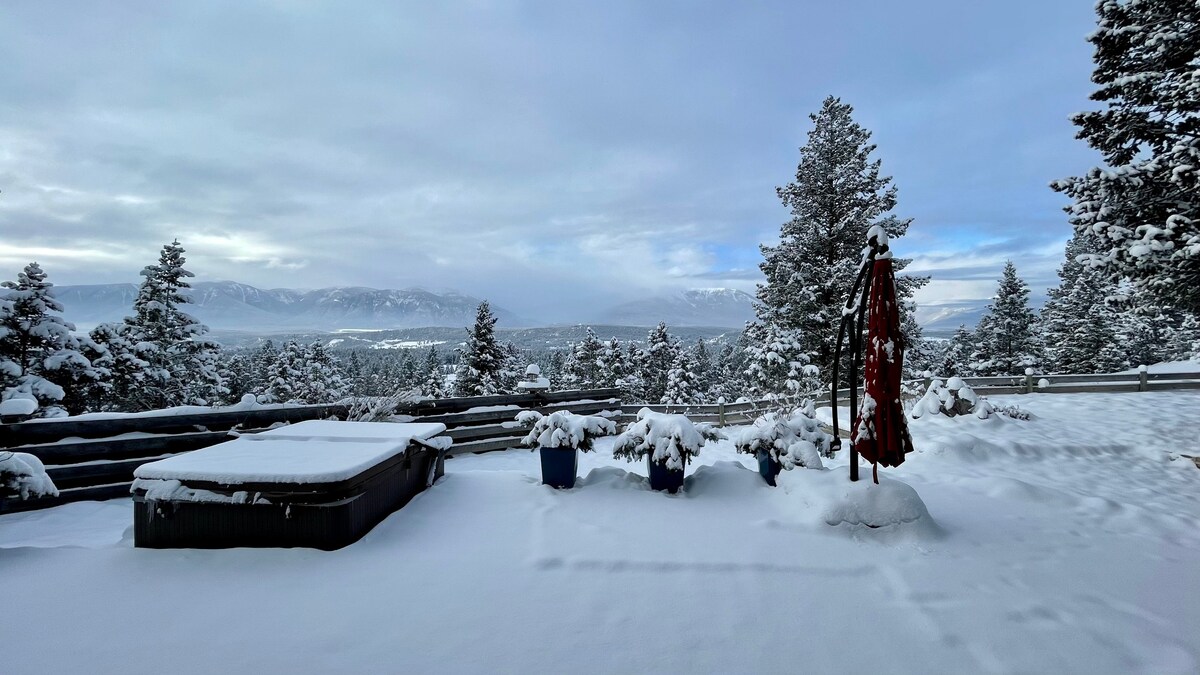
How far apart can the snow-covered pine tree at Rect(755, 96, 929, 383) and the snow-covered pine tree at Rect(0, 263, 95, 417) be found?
61.5 feet

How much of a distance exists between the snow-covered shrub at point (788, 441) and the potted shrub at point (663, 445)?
1.83 ft

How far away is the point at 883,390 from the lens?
411cm

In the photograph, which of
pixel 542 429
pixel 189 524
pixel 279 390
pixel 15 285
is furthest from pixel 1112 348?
pixel 279 390

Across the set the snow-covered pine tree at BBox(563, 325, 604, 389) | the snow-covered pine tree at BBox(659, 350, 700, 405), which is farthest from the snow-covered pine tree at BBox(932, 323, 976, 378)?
the snow-covered pine tree at BBox(563, 325, 604, 389)

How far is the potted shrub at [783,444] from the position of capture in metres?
4.96

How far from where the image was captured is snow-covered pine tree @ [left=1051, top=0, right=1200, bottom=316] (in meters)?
7.11

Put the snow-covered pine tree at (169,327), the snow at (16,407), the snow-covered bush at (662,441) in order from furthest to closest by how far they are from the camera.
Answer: the snow-covered pine tree at (169,327) → the snow-covered bush at (662,441) → the snow at (16,407)

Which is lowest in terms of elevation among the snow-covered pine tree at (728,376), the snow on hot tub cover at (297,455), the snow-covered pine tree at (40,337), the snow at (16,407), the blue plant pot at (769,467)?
the snow-covered pine tree at (728,376)

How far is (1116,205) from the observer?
25.5ft

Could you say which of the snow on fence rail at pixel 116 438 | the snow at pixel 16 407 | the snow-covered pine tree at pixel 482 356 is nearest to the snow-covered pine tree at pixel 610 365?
the snow-covered pine tree at pixel 482 356

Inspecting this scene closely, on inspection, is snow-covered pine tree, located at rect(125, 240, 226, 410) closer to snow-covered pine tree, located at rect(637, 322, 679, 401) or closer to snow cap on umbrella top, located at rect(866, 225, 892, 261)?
snow cap on umbrella top, located at rect(866, 225, 892, 261)

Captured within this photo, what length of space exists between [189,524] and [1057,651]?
570cm

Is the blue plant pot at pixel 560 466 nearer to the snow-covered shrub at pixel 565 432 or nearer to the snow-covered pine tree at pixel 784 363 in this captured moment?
the snow-covered shrub at pixel 565 432

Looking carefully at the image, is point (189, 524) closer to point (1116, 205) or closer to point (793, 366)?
point (1116, 205)
